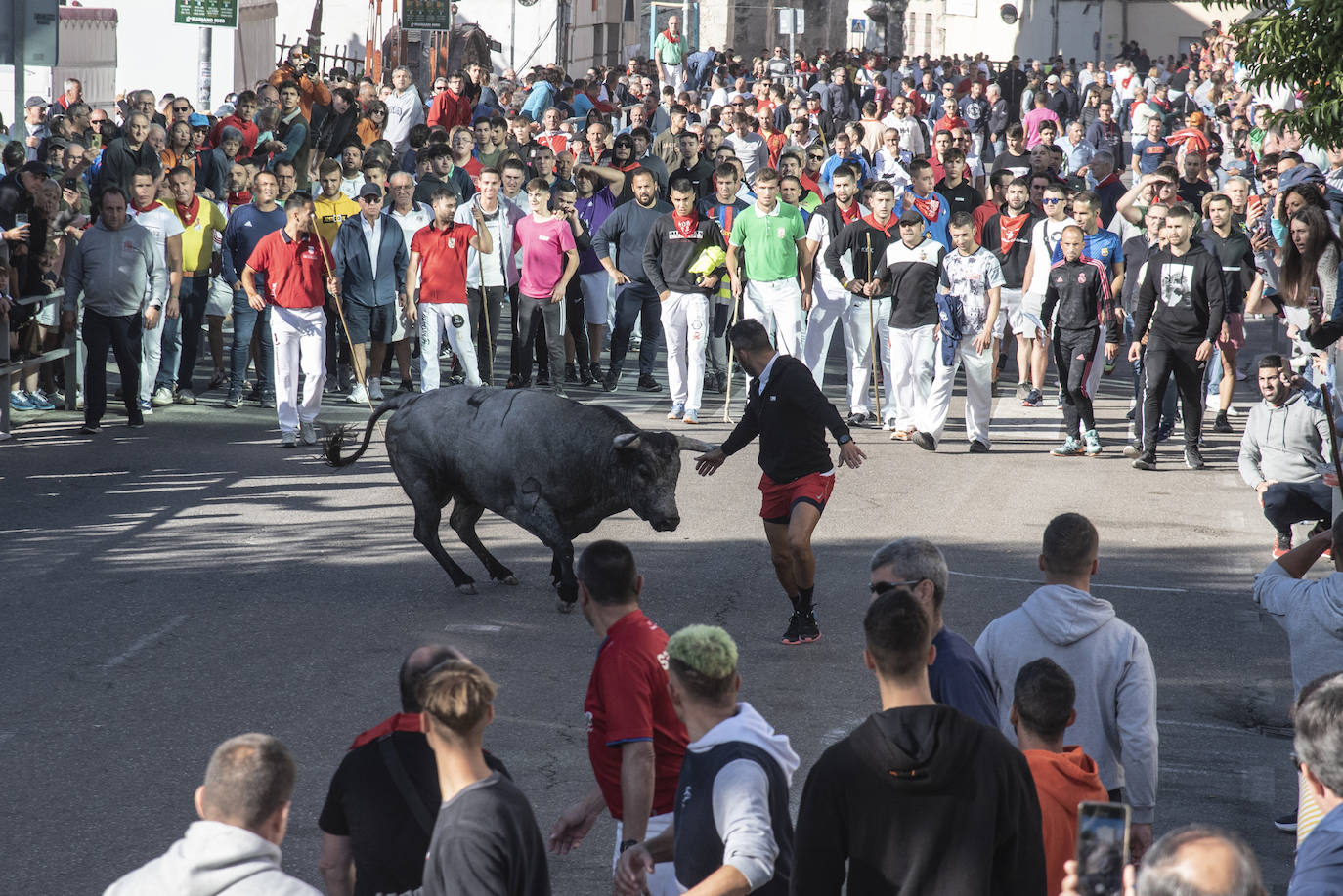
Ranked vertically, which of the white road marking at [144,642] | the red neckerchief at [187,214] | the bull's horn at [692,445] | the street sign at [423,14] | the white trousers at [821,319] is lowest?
the white road marking at [144,642]

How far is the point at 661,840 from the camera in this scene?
4738mm

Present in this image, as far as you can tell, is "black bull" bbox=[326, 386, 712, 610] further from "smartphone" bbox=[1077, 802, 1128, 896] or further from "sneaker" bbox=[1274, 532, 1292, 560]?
"smartphone" bbox=[1077, 802, 1128, 896]

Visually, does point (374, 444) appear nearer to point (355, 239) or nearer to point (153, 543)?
point (355, 239)

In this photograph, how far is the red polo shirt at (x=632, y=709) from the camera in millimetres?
4949

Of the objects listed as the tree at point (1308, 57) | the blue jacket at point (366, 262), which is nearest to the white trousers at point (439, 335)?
the blue jacket at point (366, 262)

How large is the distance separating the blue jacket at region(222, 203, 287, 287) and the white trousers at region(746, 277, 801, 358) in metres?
4.36

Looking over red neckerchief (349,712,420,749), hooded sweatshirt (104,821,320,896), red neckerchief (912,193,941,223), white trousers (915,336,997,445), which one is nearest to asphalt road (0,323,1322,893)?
white trousers (915,336,997,445)

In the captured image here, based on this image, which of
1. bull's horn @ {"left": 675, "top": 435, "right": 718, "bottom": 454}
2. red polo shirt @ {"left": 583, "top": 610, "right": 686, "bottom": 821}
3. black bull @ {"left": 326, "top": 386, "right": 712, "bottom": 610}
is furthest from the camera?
black bull @ {"left": 326, "top": 386, "right": 712, "bottom": 610}

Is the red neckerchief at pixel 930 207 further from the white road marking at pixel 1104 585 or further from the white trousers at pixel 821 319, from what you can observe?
the white road marking at pixel 1104 585

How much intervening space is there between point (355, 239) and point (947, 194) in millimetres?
7006

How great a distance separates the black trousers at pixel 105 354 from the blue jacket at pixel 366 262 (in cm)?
195

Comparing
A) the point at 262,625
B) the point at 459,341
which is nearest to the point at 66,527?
the point at 262,625

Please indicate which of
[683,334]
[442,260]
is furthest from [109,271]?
[683,334]

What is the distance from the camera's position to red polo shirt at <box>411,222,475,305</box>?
1509 centimetres
